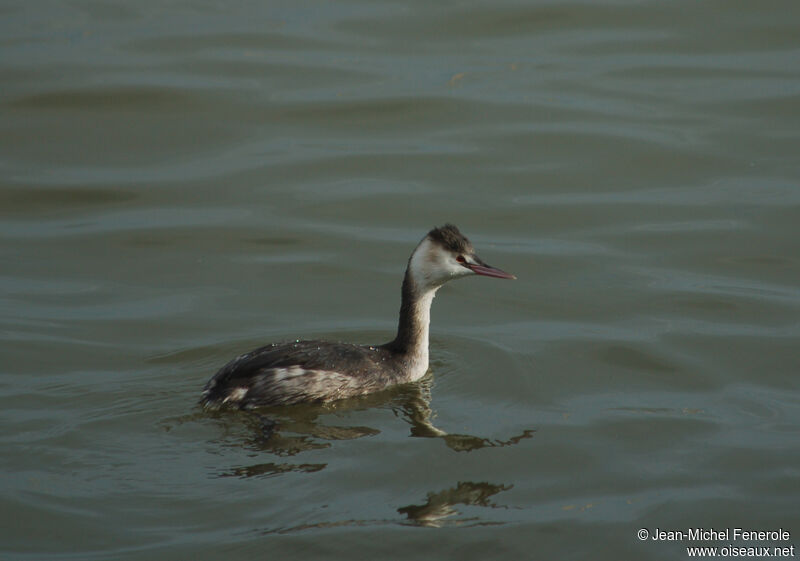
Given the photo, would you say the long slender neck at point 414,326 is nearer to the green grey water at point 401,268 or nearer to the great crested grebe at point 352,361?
the great crested grebe at point 352,361

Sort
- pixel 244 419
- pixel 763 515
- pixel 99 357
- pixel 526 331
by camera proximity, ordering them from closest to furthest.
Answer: pixel 763 515
pixel 244 419
pixel 99 357
pixel 526 331

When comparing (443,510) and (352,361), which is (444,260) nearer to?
(352,361)

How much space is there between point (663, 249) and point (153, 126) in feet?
19.0

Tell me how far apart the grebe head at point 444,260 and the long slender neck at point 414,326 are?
0.06 metres

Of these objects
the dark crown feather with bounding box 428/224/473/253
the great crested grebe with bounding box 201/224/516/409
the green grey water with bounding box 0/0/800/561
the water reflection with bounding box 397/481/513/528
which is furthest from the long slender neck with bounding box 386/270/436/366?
the water reflection with bounding box 397/481/513/528

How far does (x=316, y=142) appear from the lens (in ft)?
44.1

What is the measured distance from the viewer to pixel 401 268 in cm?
1057

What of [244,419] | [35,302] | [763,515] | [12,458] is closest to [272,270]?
[35,302]

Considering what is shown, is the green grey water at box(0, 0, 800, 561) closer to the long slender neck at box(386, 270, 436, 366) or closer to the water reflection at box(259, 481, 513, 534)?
the water reflection at box(259, 481, 513, 534)

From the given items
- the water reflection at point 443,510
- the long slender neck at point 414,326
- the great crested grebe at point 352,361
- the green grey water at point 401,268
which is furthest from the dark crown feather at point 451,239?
the water reflection at point 443,510

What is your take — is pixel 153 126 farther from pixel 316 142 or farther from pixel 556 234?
pixel 556 234

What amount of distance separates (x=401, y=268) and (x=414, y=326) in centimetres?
192

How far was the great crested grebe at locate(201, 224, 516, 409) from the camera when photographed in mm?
7914

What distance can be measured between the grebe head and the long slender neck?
6 cm
